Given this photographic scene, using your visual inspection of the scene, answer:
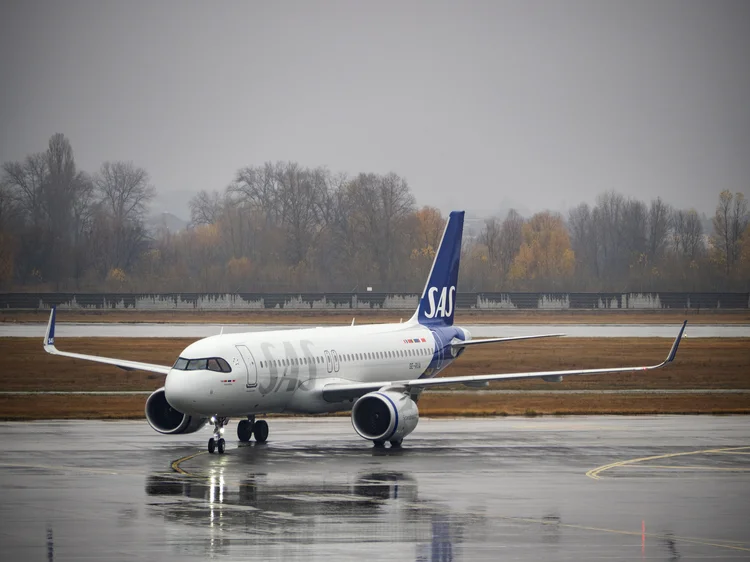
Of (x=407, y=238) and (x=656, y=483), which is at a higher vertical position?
(x=407, y=238)

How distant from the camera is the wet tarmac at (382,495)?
21734 mm

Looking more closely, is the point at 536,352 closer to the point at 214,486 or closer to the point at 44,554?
the point at 214,486

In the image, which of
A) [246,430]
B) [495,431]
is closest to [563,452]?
[495,431]

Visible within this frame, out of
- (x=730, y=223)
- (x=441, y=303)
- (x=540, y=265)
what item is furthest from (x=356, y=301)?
(x=730, y=223)

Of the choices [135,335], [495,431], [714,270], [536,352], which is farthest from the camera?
[714,270]

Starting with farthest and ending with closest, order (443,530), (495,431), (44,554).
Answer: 1. (495,431)
2. (443,530)
3. (44,554)

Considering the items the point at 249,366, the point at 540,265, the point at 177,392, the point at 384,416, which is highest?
the point at 540,265

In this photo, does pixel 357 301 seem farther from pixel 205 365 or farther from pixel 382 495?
pixel 382 495

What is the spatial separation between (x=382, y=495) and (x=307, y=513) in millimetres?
2903

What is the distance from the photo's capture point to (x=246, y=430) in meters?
38.5

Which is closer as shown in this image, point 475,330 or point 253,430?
point 253,430

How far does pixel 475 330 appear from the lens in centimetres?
9306

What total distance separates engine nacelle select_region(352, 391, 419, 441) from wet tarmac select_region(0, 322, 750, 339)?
161 ft

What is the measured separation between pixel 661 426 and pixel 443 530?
21403mm
